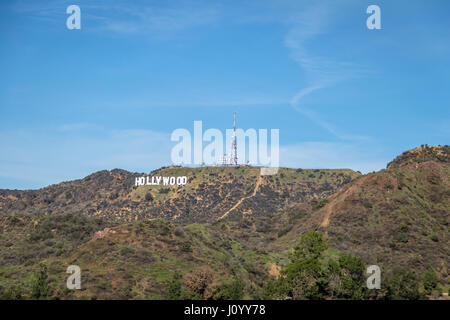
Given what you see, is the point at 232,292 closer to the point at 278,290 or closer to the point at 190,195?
the point at 278,290

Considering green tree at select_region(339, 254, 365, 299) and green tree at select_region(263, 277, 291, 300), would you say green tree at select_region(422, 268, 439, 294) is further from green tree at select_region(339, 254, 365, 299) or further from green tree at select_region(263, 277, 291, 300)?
green tree at select_region(263, 277, 291, 300)

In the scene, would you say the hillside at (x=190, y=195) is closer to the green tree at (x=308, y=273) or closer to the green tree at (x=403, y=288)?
the green tree at (x=308, y=273)

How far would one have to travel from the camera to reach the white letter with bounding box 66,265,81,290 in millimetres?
59812

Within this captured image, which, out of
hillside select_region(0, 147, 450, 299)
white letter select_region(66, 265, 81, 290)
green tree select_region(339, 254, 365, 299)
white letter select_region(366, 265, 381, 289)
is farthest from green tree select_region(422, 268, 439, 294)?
white letter select_region(66, 265, 81, 290)

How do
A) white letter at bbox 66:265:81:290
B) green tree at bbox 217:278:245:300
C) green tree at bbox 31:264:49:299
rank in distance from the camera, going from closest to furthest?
green tree at bbox 31:264:49:299, green tree at bbox 217:278:245:300, white letter at bbox 66:265:81:290

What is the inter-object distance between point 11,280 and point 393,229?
58.7 m

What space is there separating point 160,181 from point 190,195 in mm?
21921

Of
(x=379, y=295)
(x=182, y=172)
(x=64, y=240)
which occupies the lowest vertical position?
(x=379, y=295)

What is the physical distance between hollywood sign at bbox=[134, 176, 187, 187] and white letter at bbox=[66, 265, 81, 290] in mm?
107407

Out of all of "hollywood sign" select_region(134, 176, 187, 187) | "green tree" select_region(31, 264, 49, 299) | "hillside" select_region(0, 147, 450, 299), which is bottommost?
"green tree" select_region(31, 264, 49, 299)
